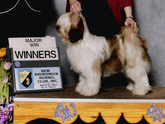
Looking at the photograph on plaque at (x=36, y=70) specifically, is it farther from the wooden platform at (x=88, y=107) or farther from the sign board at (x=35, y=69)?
the wooden platform at (x=88, y=107)

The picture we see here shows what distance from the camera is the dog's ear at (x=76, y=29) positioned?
1480 mm

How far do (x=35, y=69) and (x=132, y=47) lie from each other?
845 mm

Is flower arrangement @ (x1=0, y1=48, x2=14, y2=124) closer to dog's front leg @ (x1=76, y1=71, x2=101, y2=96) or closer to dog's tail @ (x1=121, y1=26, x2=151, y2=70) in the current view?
dog's front leg @ (x1=76, y1=71, x2=101, y2=96)

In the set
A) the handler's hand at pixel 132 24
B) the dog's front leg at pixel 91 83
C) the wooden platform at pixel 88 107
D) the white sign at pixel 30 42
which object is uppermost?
the handler's hand at pixel 132 24

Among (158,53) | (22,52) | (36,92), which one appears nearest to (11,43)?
(22,52)

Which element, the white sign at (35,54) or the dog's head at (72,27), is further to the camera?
the white sign at (35,54)

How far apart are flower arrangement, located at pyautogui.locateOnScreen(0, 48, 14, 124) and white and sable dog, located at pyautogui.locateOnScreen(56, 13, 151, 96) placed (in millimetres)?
678

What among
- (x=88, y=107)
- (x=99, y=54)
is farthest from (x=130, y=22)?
(x=88, y=107)

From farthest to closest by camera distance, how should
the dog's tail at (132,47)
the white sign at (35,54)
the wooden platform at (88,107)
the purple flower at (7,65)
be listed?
the purple flower at (7,65)
the white sign at (35,54)
the dog's tail at (132,47)
the wooden platform at (88,107)

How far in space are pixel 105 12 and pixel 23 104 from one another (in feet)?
3.85

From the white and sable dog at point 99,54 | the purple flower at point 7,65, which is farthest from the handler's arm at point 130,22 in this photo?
the purple flower at point 7,65

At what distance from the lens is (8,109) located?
1831mm

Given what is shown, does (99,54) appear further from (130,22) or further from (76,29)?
Answer: (130,22)

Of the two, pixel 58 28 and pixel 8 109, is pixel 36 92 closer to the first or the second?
pixel 8 109
